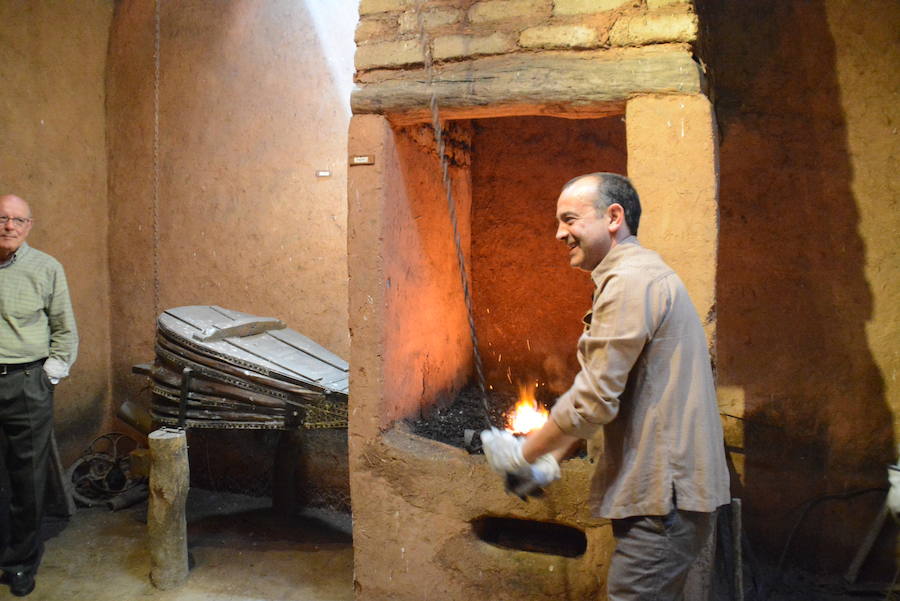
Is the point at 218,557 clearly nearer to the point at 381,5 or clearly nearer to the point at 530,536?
the point at 530,536

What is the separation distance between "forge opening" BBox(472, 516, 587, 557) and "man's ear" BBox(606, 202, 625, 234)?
5.48ft

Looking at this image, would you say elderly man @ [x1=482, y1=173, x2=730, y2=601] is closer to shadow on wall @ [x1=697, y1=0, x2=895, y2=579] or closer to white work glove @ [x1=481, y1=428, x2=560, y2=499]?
white work glove @ [x1=481, y1=428, x2=560, y2=499]

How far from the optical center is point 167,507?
372 cm

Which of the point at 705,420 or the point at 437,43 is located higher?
the point at 437,43

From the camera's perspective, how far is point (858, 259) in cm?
356

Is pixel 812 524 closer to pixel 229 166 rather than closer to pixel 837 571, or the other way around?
pixel 837 571

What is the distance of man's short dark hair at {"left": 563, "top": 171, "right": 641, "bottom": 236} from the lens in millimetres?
2088

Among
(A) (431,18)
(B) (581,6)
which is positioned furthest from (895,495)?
(A) (431,18)

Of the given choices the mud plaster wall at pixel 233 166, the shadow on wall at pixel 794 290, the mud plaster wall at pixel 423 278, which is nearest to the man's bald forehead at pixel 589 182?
the mud plaster wall at pixel 423 278

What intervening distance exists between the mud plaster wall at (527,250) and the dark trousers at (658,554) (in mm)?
2266

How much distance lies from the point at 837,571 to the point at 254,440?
396 centimetres

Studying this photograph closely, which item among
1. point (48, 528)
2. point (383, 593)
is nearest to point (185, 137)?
point (48, 528)

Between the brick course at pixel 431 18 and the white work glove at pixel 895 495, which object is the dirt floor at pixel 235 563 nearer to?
the white work glove at pixel 895 495

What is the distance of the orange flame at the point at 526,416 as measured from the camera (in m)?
3.75
